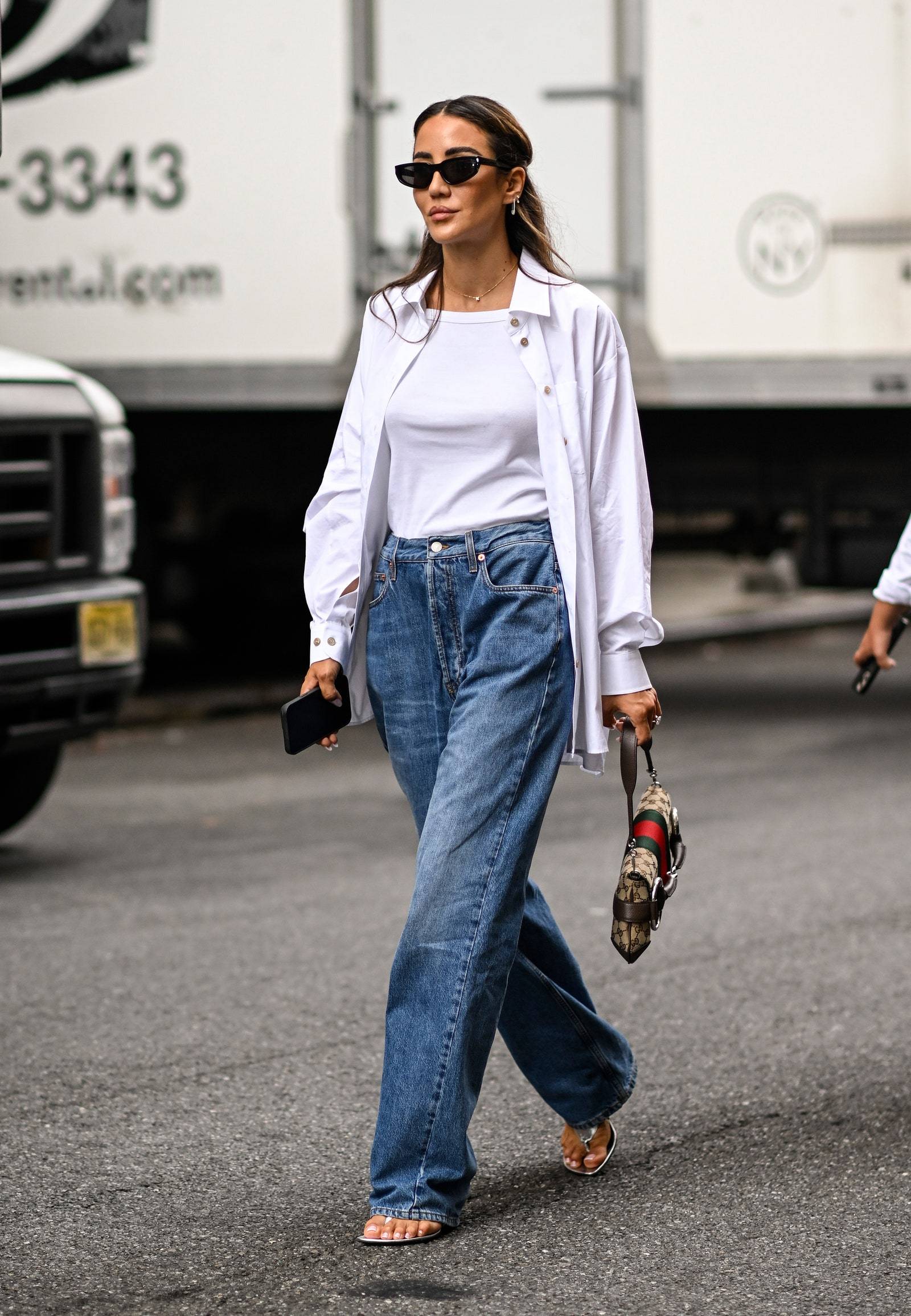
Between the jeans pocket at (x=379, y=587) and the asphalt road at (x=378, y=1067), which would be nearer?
the asphalt road at (x=378, y=1067)

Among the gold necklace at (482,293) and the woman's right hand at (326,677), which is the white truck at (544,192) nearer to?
the gold necklace at (482,293)

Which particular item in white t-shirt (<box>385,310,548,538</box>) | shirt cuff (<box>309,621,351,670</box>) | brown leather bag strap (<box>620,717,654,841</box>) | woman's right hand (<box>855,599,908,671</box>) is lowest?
brown leather bag strap (<box>620,717,654,841</box>)

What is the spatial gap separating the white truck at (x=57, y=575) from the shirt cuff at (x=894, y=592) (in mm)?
3247

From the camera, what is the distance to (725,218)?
1008cm

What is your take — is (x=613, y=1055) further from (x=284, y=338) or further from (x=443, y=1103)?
(x=284, y=338)

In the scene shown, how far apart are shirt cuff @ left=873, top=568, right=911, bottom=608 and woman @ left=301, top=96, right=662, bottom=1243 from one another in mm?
951

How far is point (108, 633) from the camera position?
7363 millimetres

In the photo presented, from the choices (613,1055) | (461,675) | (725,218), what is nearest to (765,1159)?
(613,1055)

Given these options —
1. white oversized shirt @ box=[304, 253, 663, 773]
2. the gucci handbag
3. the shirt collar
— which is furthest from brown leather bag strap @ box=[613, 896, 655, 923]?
the shirt collar

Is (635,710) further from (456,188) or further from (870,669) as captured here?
(870,669)

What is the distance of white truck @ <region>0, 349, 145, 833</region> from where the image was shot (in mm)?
7035

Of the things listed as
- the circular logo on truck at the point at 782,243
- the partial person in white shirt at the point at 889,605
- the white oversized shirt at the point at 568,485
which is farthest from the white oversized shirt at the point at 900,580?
the circular logo on truck at the point at 782,243

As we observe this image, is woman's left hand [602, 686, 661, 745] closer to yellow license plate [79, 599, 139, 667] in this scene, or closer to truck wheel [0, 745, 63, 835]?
yellow license plate [79, 599, 139, 667]

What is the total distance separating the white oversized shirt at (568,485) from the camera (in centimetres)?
370
